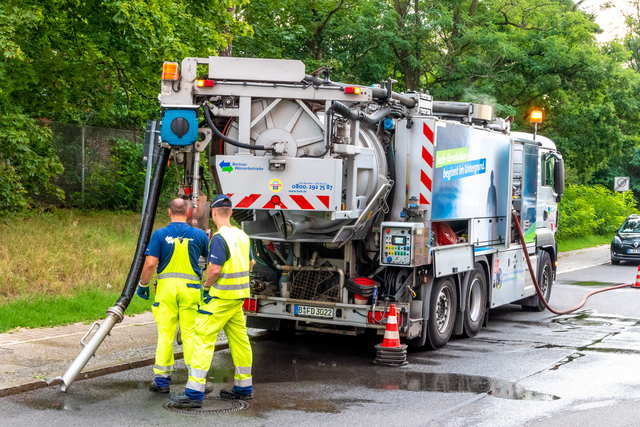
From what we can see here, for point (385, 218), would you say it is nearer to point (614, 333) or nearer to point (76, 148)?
point (614, 333)

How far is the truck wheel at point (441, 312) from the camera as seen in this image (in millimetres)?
9148

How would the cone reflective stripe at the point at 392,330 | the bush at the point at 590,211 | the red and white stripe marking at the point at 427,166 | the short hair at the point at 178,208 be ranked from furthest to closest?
the bush at the point at 590,211
the red and white stripe marking at the point at 427,166
the cone reflective stripe at the point at 392,330
the short hair at the point at 178,208

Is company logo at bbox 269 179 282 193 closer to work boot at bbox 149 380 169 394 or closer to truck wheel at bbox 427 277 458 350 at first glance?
work boot at bbox 149 380 169 394

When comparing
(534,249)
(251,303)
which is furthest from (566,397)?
(534,249)

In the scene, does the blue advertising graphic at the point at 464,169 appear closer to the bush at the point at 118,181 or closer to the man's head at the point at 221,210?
the man's head at the point at 221,210

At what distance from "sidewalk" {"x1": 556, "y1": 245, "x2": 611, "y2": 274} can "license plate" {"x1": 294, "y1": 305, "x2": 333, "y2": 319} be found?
44.0 feet

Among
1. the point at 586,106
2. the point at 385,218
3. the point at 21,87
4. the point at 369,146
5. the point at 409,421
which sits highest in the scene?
the point at 586,106

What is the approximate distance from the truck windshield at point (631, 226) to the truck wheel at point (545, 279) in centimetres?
1222

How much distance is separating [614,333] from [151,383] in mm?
6885

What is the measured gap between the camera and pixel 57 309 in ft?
32.5

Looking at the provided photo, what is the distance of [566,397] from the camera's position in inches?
277

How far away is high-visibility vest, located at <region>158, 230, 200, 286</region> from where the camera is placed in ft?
22.3

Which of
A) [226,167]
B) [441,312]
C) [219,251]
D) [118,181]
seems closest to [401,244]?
[441,312]

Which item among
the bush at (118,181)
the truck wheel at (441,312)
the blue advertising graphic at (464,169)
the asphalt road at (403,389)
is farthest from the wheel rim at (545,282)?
the bush at (118,181)
